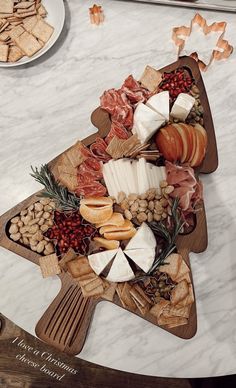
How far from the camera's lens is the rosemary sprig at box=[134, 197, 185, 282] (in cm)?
124

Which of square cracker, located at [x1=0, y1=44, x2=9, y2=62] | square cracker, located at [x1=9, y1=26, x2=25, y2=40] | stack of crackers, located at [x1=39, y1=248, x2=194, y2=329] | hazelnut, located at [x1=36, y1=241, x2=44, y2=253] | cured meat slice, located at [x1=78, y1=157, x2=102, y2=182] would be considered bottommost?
stack of crackers, located at [x1=39, y1=248, x2=194, y2=329]

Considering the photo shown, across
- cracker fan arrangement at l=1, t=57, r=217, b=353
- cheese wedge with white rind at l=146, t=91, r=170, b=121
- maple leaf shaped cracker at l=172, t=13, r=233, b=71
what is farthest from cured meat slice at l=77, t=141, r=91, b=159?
maple leaf shaped cracker at l=172, t=13, r=233, b=71

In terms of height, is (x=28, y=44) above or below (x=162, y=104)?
above

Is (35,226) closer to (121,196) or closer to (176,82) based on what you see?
(121,196)

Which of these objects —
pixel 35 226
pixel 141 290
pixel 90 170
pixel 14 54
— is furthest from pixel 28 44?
pixel 141 290

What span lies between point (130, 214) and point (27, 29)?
0.63 meters

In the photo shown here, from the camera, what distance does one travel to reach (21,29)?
1.44 meters

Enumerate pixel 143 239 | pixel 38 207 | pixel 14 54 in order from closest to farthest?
1. pixel 143 239
2. pixel 38 207
3. pixel 14 54

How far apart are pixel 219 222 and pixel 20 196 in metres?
0.56

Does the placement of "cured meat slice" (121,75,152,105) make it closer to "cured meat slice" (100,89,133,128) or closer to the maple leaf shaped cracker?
"cured meat slice" (100,89,133,128)

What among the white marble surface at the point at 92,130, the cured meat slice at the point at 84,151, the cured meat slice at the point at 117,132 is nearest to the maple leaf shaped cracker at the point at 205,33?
the white marble surface at the point at 92,130

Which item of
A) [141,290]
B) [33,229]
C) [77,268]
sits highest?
[33,229]

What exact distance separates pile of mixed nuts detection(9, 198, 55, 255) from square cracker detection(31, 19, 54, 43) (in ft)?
1.58

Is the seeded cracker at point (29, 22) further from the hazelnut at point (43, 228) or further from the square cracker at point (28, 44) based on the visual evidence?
the hazelnut at point (43, 228)
